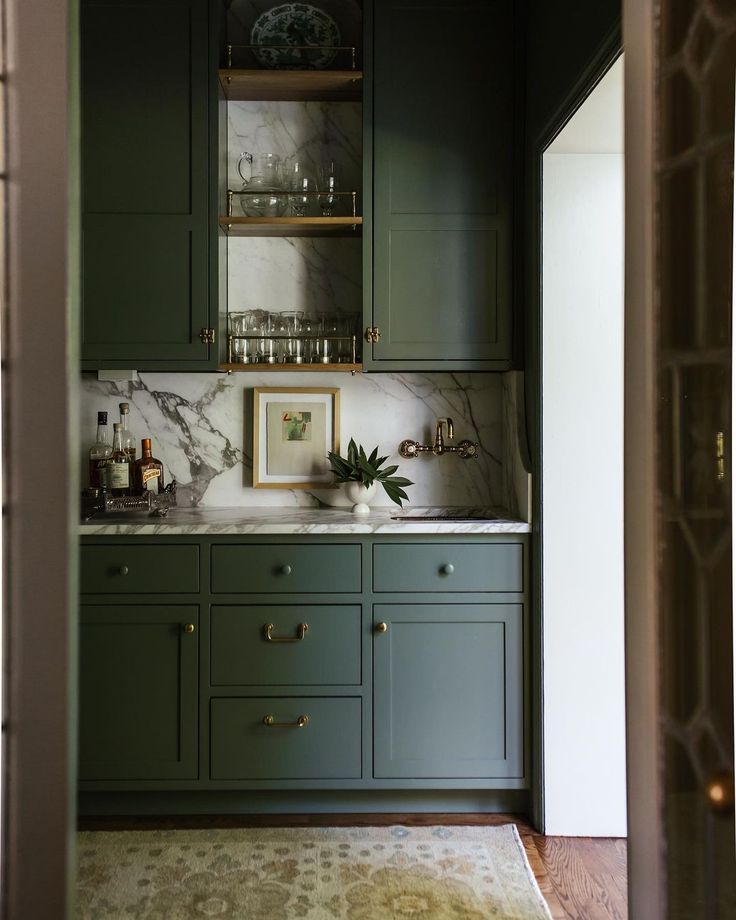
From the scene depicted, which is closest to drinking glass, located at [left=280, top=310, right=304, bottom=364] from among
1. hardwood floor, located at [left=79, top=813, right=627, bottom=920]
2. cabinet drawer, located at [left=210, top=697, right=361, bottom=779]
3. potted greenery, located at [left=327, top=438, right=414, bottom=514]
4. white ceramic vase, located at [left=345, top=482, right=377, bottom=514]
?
potted greenery, located at [left=327, top=438, right=414, bottom=514]

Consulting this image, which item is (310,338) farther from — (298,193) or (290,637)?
(290,637)

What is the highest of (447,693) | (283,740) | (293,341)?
(293,341)

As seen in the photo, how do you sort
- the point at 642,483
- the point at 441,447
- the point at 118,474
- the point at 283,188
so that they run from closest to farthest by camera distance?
the point at 642,483 < the point at 118,474 < the point at 283,188 < the point at 441,447

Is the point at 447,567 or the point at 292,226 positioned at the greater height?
the point at 292,226

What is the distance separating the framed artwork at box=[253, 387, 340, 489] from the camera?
3.03 metres

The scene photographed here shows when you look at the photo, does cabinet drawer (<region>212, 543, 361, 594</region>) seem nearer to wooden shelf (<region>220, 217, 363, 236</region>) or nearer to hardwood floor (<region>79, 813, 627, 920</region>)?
hardwood floor (<region>79, 813, 627, 920</region>)

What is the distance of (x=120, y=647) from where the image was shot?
2531mm

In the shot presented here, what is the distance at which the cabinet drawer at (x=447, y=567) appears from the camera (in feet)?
8.39

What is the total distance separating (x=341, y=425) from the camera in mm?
3061

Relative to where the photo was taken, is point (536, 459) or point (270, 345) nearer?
point (536, 459)

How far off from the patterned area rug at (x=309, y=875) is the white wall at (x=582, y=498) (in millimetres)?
322

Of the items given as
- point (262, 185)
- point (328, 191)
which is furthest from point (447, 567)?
point (262, 185)

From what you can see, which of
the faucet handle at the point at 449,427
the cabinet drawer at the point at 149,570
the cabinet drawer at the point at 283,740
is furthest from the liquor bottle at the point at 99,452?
the faucet handle at the point at 449,427

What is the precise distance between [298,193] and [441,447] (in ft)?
3.60
